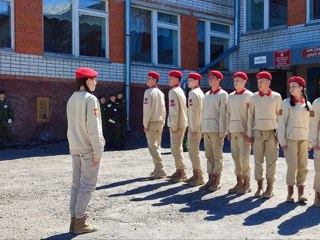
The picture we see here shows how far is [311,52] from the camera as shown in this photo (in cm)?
1426

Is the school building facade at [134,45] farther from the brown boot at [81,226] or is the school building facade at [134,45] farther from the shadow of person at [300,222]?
the shadow of person at [300,222]

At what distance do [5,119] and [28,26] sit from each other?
9.66 feet

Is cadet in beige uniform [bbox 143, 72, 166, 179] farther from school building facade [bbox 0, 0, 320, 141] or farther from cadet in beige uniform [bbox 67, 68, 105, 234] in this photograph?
school building facade [bbox 0, 0, 320, 141]

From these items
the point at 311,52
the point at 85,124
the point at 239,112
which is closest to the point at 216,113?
the point at 239,112

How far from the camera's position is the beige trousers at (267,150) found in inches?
275

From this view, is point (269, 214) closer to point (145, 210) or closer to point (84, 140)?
point (145, 210)

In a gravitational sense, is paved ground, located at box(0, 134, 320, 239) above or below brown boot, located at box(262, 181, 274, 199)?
below

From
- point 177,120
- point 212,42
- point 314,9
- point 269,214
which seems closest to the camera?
point 269,214

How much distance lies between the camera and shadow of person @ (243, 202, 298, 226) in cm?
574

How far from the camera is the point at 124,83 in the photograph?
51.7ft

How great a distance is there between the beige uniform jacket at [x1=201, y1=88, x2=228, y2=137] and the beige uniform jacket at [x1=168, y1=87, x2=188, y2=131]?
0.74 m

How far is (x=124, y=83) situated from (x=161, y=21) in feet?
10.2

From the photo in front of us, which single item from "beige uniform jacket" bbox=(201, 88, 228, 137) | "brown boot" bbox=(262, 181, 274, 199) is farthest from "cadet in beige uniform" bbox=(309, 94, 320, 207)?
"beige uniform jacket" bbox=(201, 88, 228, 137)

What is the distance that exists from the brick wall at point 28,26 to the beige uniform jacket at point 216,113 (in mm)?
7814
